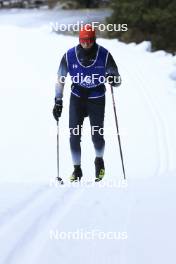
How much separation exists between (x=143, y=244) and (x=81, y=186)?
6.01 ft

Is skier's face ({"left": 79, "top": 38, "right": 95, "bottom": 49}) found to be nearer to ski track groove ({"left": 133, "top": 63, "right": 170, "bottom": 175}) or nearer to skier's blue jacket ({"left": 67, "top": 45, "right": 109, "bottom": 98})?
skier's blue jacket ({"left": 67, "top": 45, "right": 109, "bottom": 98})

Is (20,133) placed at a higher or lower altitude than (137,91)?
lower

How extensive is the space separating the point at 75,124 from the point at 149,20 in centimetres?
1937

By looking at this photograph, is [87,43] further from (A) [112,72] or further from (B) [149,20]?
(B) [149,20]

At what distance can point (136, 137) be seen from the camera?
9133 mm

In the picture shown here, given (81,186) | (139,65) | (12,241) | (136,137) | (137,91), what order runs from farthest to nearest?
(139,65) < (137,91) < (136,137) < (81,186) < (12,241)

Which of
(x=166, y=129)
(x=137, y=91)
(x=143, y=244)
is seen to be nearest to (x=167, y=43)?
(x=137, y=91)

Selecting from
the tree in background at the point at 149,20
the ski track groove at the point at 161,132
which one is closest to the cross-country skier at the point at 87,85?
the ski track groove at the point at 161,132

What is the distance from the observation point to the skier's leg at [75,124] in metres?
6.48

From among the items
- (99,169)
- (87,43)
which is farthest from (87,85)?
(99,169)

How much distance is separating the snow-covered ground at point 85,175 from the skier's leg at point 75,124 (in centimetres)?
26

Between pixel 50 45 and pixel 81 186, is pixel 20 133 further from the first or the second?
pixel 50 45

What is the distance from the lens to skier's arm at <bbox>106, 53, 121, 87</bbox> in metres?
6.06

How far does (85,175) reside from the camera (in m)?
6.81
